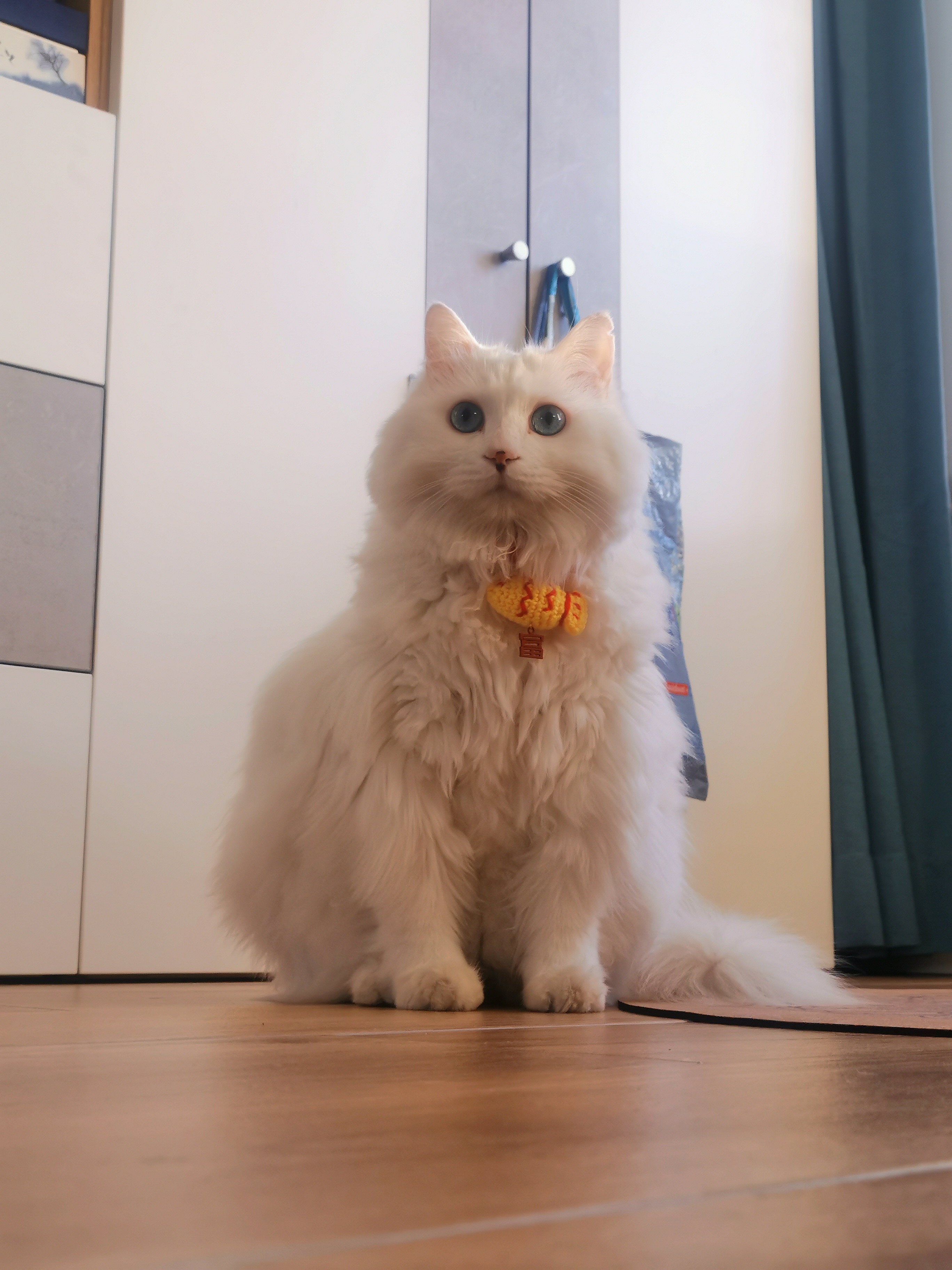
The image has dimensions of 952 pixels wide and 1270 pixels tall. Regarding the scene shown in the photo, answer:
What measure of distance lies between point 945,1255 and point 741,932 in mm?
1192

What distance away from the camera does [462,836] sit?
1.37 m

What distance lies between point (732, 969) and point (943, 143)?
2.74 meters

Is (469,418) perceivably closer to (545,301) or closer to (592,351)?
(592,351)

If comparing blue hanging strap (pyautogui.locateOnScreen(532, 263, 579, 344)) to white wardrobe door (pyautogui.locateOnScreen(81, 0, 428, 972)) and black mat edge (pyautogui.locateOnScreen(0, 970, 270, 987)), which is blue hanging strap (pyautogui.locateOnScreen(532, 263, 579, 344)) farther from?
black mat edge (pyautogui.locateOnScreen(0, 970, 270, 987))

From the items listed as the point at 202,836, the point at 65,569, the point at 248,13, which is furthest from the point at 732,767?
the point at 248,13

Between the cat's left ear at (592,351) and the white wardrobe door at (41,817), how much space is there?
3.67ft

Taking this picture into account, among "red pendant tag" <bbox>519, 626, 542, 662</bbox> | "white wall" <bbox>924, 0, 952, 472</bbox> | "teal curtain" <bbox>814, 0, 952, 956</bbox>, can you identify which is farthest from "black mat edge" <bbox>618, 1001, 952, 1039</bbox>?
"white wall" <bbox>924, 0, 952, 472</bbox>

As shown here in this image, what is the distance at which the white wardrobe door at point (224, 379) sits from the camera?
2.17 metres

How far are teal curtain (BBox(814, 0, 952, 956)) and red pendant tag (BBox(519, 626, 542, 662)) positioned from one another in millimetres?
1817

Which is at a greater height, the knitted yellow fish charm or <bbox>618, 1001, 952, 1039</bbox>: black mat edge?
the knitted yellow fish charm

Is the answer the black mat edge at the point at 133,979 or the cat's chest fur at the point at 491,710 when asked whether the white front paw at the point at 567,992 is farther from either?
the black mat edge at the point at 133,979

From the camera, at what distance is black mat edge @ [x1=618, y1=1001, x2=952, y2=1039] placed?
102cm

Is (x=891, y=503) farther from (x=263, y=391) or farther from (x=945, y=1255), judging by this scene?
(x=945, y=1255)

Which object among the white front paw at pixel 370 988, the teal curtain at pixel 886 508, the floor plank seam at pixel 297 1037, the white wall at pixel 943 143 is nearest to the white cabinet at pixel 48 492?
the white front paw at pixel 370 988
